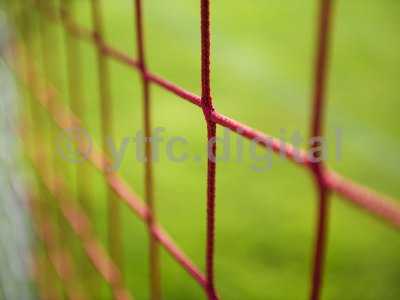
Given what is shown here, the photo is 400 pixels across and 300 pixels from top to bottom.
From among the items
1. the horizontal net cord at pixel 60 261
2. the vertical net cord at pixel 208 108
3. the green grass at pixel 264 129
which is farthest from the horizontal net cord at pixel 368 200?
the green grass at pixel 264 129

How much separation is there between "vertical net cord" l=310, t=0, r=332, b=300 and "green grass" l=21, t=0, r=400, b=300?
3.31 ft

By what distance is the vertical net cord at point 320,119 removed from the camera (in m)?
0.26

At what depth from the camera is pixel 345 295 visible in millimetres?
1371

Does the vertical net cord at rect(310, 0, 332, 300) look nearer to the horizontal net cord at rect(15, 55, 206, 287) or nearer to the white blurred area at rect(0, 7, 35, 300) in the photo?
the horizontal net cord at rect(15, 55, 206, 287)

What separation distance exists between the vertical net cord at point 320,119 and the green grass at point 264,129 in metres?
1.01

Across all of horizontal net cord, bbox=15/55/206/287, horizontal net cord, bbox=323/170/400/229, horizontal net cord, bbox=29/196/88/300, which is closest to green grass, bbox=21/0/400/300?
horizontal net cord, bbox=29/196/88/300

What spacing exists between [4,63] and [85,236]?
1.21m

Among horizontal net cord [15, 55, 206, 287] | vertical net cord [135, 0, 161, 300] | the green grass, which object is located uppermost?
vertical net cord [135, 0, 161, 300]

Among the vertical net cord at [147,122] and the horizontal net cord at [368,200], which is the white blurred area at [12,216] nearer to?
the vertical net cord at [147,122]

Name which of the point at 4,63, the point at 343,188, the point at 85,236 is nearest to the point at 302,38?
the point at 4,63

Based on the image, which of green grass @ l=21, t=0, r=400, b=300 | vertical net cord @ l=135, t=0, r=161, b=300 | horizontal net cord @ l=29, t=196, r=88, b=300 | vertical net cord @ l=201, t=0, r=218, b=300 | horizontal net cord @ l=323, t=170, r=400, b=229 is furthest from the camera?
green grass @ l=21, t=0, r=400, b=300

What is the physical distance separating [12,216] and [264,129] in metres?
1.25

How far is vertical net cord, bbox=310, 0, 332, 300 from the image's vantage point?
10.4 inches

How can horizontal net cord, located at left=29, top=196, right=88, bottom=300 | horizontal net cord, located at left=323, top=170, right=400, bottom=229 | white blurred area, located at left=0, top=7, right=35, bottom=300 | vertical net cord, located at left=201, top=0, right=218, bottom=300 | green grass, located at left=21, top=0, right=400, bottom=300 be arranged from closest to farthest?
horizontal net cord, located at left=323, top=170, right=400, bottom=229 < vertical net cord, located at left=201, top=0, right=218, bottom=300 < horizontal net cord, located at left=29, top=196, right=88, bottom=300 < white blurred area, located at left=0, top=7, right=35, bottom=300 < green grass, located at left=21, top=0, right=400, bottom=300
